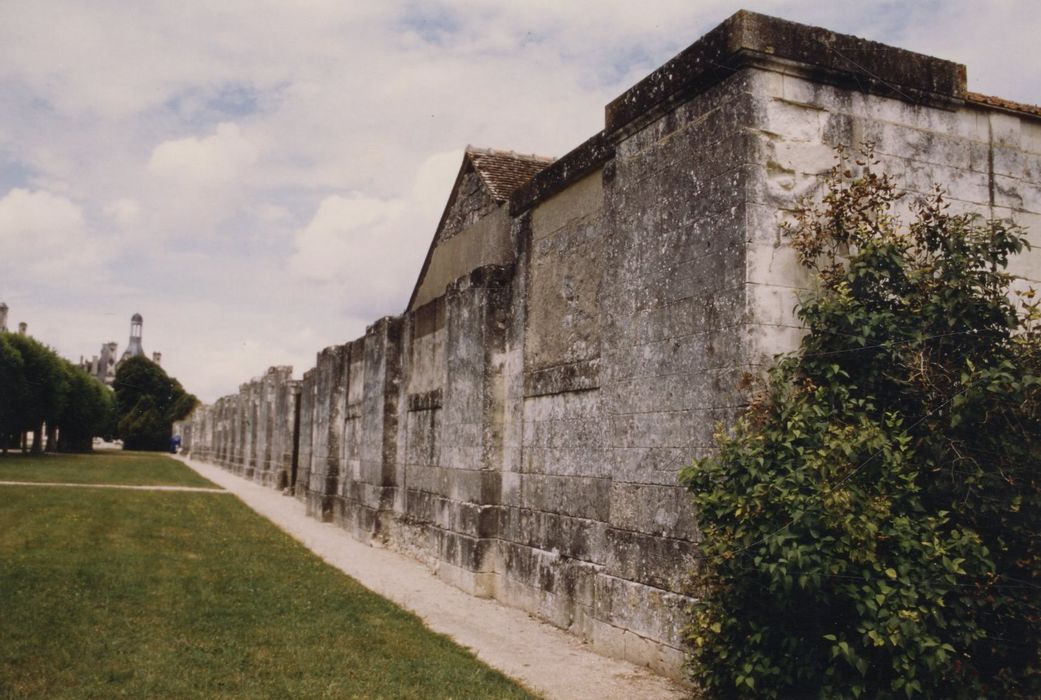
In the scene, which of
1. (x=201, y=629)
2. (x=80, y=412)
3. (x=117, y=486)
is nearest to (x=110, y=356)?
(x=80, y=412)

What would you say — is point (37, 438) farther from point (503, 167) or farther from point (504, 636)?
point (504, 636)

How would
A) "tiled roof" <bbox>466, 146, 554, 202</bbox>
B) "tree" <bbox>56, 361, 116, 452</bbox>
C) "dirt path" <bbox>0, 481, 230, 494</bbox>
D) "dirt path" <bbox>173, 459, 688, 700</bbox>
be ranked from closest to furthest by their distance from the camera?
"dirt path" <bbox>173, 459, 688, 700</bbox> → "tiled roof" <bbox>466, 146, 554, 202</bbox> → "dirt path" <bbox>0, 481, 230, 494</bbox> → "tree" <bbox>56, 361, 116, 452</bbox>

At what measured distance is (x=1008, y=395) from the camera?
4.17 m

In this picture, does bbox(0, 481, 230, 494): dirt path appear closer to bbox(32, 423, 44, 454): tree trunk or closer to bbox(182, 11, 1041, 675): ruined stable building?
bbox(182, 11, 1041, 675): ruined stable building

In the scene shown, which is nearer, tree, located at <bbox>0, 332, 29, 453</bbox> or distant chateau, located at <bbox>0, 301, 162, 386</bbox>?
tree, located at <bbox>0, 332, 29, 453</bbox>

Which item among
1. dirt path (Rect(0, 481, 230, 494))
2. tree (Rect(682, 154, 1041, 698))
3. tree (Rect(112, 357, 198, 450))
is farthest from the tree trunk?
tree (Rect(682, 154, 1041, 698))

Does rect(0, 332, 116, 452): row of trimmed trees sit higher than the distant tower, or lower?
lower

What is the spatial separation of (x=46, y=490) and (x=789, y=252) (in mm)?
18668

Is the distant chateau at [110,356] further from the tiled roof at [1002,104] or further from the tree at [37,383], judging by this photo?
the tiled roof at [1002,104]

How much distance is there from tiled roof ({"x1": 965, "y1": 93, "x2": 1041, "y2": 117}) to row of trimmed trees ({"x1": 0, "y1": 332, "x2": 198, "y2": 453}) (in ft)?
118

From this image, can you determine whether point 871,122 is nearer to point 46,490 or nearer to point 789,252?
point 789,252

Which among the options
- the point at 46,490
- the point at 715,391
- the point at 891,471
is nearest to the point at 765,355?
the point at 715,391

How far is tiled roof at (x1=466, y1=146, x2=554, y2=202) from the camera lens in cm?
1392

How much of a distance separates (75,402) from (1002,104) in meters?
47.8
